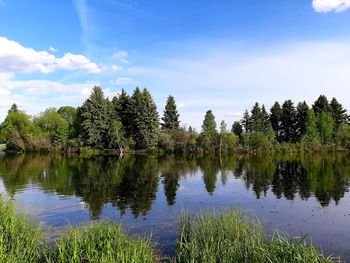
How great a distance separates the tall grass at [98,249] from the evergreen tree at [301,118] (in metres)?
92.9

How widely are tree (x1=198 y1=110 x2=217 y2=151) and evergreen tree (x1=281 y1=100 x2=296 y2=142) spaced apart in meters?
22.7

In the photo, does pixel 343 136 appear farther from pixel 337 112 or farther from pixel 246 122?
pixel 246 122

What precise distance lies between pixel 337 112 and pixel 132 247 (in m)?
102

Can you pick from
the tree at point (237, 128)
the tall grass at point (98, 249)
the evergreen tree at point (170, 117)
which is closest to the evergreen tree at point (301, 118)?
the tree at point (237, 128)

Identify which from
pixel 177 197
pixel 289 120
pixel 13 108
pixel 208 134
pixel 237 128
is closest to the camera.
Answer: pixel 177 197

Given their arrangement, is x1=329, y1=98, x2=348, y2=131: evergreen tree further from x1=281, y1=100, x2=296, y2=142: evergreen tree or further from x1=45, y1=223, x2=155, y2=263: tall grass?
x1=45, y1=223, x2=155, y2=263: tall grass

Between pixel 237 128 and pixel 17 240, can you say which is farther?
pixel 237 128

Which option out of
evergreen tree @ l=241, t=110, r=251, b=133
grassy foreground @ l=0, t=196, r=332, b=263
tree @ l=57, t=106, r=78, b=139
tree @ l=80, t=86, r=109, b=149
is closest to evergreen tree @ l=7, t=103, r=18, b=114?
tree @ l=57, t=106, r=78, b=139

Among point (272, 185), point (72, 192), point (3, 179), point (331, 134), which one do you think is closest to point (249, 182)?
point (272, 185)

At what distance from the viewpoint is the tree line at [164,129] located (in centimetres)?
8800

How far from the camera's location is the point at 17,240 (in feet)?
39.6

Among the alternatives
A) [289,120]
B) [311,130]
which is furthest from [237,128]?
[311,130]

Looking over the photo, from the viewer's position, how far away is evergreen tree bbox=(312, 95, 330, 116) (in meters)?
99.8

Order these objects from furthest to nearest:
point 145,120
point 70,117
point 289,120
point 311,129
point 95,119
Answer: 1. point 70,117
2. point 289,120
3. point 311,129
4. point 95,119
5. point 145,120
